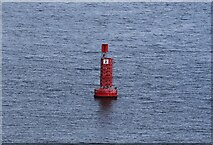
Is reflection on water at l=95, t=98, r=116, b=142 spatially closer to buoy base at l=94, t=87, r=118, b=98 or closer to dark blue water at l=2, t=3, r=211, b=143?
dark blue water at l=2, t=3, r=211, b=143

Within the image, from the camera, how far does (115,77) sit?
261 ft

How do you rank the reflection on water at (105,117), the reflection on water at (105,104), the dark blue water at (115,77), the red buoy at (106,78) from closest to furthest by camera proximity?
1. the reflection on water at (105,117)
2. the dark blue water at (115,77)
3. the reflection on water at (105,104)
4. the red buoy at (106,78)

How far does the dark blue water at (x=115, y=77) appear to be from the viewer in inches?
2507

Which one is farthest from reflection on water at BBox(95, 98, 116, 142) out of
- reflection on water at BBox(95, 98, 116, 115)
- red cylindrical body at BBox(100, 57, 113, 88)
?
red cylindrical body at BBox(100, 57, 113, 88)

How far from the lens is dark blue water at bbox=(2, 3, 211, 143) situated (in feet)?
209

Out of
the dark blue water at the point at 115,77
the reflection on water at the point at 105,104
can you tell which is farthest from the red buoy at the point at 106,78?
the dark blue water at the point at 115,77

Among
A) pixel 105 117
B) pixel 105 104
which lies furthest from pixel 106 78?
pixel 105 117

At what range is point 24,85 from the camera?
75.6 m

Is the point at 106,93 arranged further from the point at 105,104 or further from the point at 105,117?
the point at 105,117

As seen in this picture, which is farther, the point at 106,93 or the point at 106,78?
the point at 106,93

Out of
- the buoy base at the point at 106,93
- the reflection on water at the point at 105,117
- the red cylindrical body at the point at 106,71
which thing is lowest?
the reflection on water at the point at 105,117

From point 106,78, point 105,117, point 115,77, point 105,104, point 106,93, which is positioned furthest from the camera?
point 115,77

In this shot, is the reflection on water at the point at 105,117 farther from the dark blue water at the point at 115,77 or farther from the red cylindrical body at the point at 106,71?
the red cylindrical body at the point at 106,71

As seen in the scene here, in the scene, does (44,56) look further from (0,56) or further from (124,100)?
Answer: (124,100)
